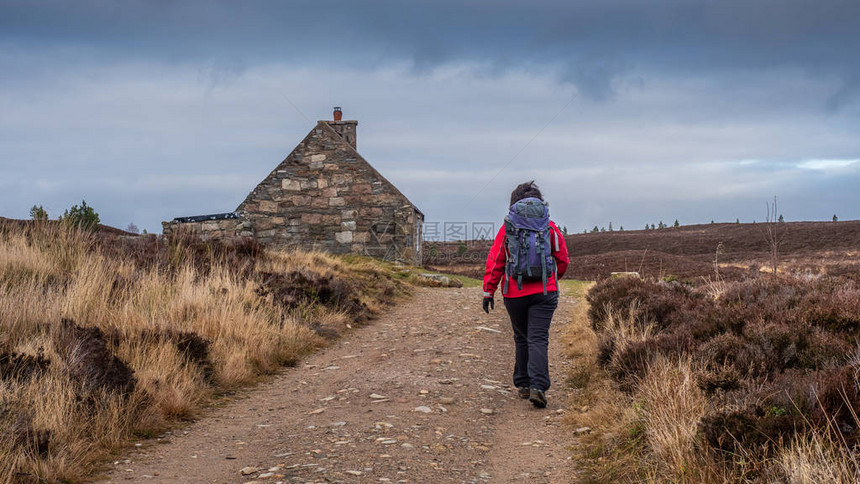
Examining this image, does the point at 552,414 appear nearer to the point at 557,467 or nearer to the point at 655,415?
the point at 557,467

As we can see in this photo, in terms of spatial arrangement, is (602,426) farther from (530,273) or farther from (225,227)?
(225,227)

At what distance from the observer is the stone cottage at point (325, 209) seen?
68.9 ft

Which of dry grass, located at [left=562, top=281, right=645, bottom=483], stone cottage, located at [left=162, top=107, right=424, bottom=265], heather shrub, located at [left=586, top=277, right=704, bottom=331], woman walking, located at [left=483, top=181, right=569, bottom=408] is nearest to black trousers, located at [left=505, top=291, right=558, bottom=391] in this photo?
woman walking, located at [left=483, top=181, right=569, bottom=408]

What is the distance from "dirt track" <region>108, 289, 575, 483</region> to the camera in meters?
4.76

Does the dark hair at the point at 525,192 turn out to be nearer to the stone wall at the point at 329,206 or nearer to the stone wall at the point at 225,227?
the stone wall at the point at 329,206

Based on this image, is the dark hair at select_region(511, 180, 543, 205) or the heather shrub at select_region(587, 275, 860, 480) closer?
the heather shrub at select_region(587, 275, 860, 480)

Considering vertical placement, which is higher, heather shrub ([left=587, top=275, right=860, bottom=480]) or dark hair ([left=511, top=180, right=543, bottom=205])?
dark hair ([left=511, top=180, right=543, bottom=205])

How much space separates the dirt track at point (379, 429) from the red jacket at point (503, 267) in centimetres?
122

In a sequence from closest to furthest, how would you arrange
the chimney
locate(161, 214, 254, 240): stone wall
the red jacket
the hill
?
the red jacket → locate(161, 214, 254, 240): stone wall → the chimney → the hill

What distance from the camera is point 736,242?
145 ft

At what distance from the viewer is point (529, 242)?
21.8 ft

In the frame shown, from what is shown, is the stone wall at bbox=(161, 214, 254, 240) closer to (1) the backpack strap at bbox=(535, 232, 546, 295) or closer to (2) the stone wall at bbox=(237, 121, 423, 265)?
(2) the stone wall at bbox=(237, 121, 423, 265)

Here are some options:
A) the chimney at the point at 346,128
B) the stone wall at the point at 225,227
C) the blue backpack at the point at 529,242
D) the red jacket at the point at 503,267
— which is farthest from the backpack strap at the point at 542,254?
the chimney at the point at 346,128

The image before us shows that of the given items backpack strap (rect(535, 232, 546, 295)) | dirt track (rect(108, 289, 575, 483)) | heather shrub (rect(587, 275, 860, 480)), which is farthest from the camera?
backpack strap (rect(535, 232, 546, 295))
